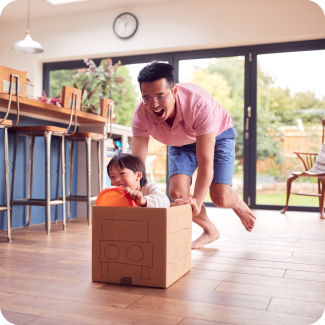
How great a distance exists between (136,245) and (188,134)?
0.75m

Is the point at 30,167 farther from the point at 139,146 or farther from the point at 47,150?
the point at 139,146

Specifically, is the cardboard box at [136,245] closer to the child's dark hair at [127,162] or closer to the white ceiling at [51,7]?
the child's dark hair at [127,162]

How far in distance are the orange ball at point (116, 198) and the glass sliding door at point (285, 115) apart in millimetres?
3606

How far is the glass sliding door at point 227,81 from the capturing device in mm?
4895

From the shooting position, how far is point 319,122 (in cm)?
469

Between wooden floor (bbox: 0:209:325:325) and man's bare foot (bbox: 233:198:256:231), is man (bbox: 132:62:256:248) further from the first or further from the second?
wooden floor (bbox: 0:209:325:325)

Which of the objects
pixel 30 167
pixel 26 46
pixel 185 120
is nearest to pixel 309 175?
pixel 185 120

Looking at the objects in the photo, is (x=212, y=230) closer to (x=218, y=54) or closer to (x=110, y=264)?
(x=110, y=264)

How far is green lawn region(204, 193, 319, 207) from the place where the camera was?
461cm

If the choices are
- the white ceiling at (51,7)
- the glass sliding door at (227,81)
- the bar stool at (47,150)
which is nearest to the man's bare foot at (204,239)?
the bar stool at (47,150)

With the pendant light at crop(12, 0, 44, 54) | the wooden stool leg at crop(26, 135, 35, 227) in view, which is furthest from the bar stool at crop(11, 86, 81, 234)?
the pendant light at crop(12, 0, 44, 54)

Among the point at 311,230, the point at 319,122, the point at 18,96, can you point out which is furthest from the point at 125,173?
the point at 319,122

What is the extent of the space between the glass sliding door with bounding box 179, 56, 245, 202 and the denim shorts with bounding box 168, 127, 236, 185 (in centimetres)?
269

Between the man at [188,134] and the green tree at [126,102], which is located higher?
the green tree at [126,102]
